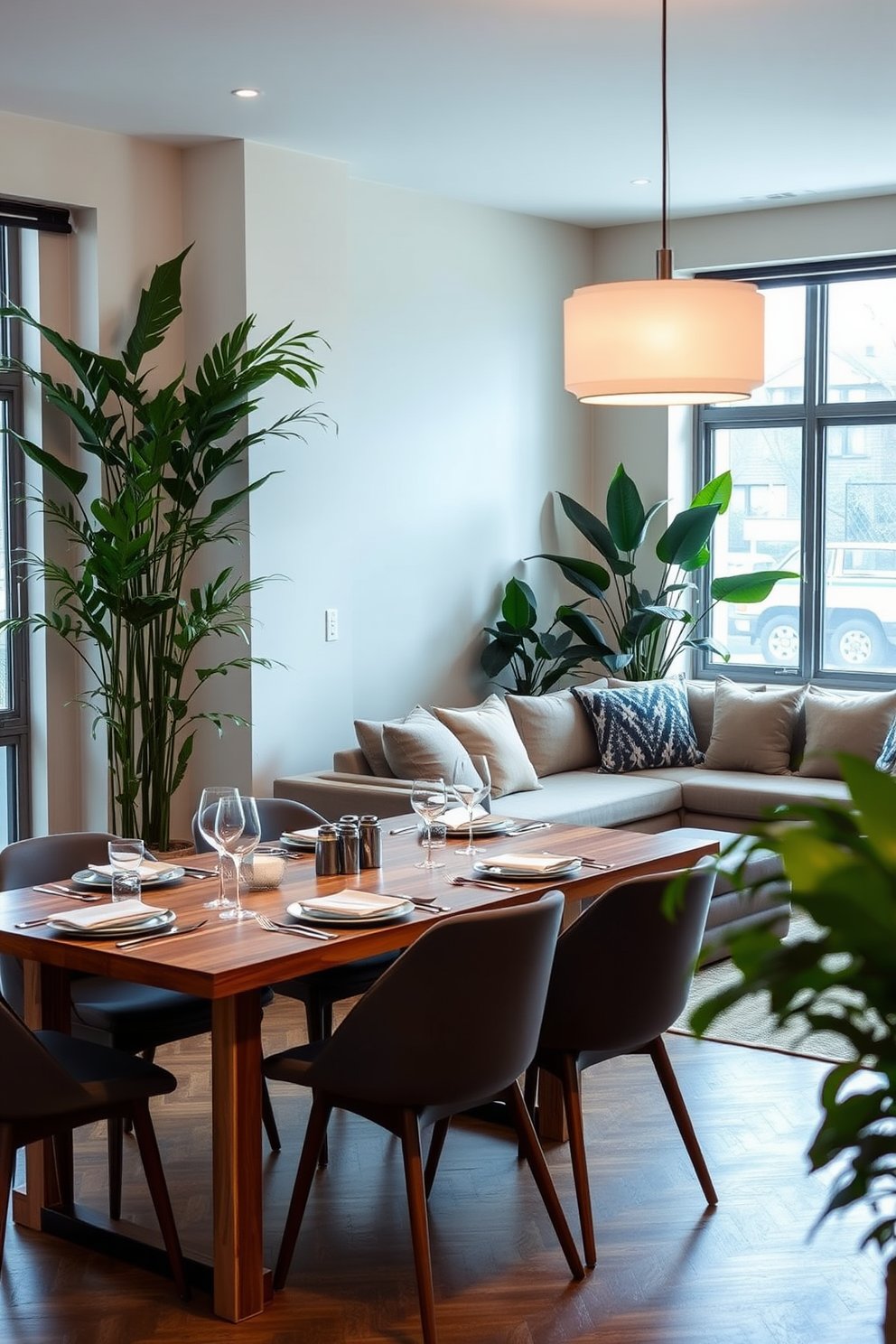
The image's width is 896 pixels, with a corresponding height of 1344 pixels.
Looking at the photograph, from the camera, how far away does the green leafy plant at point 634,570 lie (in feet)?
22.6

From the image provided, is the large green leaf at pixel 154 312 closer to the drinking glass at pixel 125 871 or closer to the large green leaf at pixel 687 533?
the drinking glass at pixel 125 871

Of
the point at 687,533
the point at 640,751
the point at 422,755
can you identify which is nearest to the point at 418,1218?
the point at 422,755

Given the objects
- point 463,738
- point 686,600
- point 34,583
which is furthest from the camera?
point 686,600

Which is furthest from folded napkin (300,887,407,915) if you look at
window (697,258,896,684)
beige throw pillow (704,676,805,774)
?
window (697,258,896,684)

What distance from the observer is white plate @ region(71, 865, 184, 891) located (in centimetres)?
332

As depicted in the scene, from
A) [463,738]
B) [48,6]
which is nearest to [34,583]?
[463,738]

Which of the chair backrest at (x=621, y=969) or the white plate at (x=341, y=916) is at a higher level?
the white plate at (x=341, y=916)

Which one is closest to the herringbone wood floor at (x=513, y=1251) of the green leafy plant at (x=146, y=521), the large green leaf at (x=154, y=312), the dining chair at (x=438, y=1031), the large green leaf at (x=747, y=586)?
the dining chair at (x=438, y=1031)

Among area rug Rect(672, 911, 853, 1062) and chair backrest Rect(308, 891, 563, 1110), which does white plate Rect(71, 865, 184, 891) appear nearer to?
chair backrest Rect(308, 891, 563, 1110)

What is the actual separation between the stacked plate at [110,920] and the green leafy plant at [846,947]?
78.9 inches

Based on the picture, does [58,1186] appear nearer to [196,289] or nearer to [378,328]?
[196,289]

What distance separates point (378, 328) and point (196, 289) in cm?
94

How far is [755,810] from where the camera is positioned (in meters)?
6.16

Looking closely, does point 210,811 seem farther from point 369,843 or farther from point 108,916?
point 369,843
